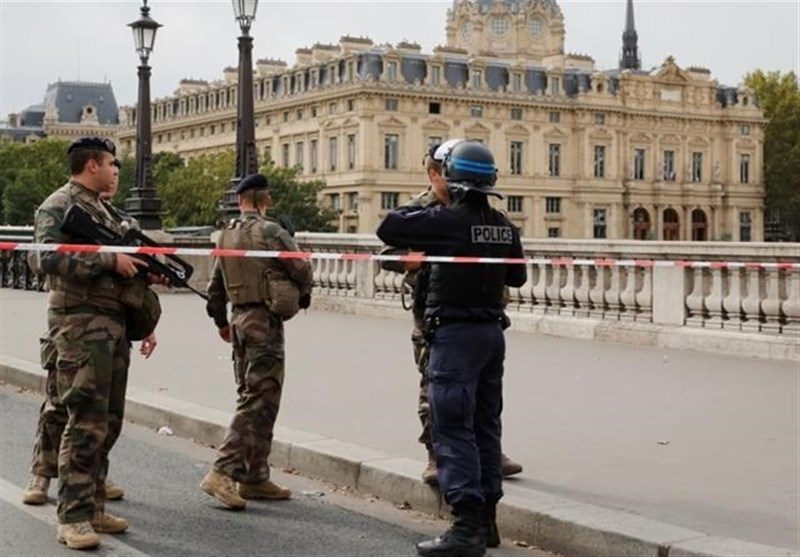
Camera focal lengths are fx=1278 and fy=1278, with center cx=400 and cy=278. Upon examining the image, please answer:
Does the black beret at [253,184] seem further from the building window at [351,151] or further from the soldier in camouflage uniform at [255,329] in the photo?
the building window at [351,151]

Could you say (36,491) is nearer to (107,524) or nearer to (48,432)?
(48,432)

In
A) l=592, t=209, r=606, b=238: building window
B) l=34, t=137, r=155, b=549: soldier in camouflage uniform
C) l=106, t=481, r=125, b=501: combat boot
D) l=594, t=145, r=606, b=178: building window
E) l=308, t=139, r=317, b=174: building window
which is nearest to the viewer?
l=34, t=137, r=155, b=549: soldier in camouflage uniform

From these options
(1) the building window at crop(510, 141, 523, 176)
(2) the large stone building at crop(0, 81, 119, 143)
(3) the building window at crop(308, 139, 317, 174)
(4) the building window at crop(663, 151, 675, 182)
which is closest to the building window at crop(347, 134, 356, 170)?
(3) the building window at crop(308, 139, 317, 174)

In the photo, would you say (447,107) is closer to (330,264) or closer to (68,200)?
(330,264)

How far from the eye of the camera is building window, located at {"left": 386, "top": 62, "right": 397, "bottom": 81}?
99.4 m

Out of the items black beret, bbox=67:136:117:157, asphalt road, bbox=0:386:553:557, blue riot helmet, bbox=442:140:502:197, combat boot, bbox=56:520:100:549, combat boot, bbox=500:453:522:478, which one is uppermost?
black beret, bbox=67:136:117:157

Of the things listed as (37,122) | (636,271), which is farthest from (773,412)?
(37,122)

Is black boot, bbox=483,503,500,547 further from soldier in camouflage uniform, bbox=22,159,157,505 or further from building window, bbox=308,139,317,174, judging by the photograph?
building window, bbox=308,139,317,174

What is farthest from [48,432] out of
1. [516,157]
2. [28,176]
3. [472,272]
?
[516,157]

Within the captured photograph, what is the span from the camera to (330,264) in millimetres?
21969

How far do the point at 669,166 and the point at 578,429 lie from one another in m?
108

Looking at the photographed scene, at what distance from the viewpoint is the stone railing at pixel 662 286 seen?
13.6 m

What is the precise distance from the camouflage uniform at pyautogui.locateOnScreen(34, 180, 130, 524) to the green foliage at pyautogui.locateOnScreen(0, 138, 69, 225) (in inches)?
2868

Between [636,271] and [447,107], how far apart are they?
88163mm
